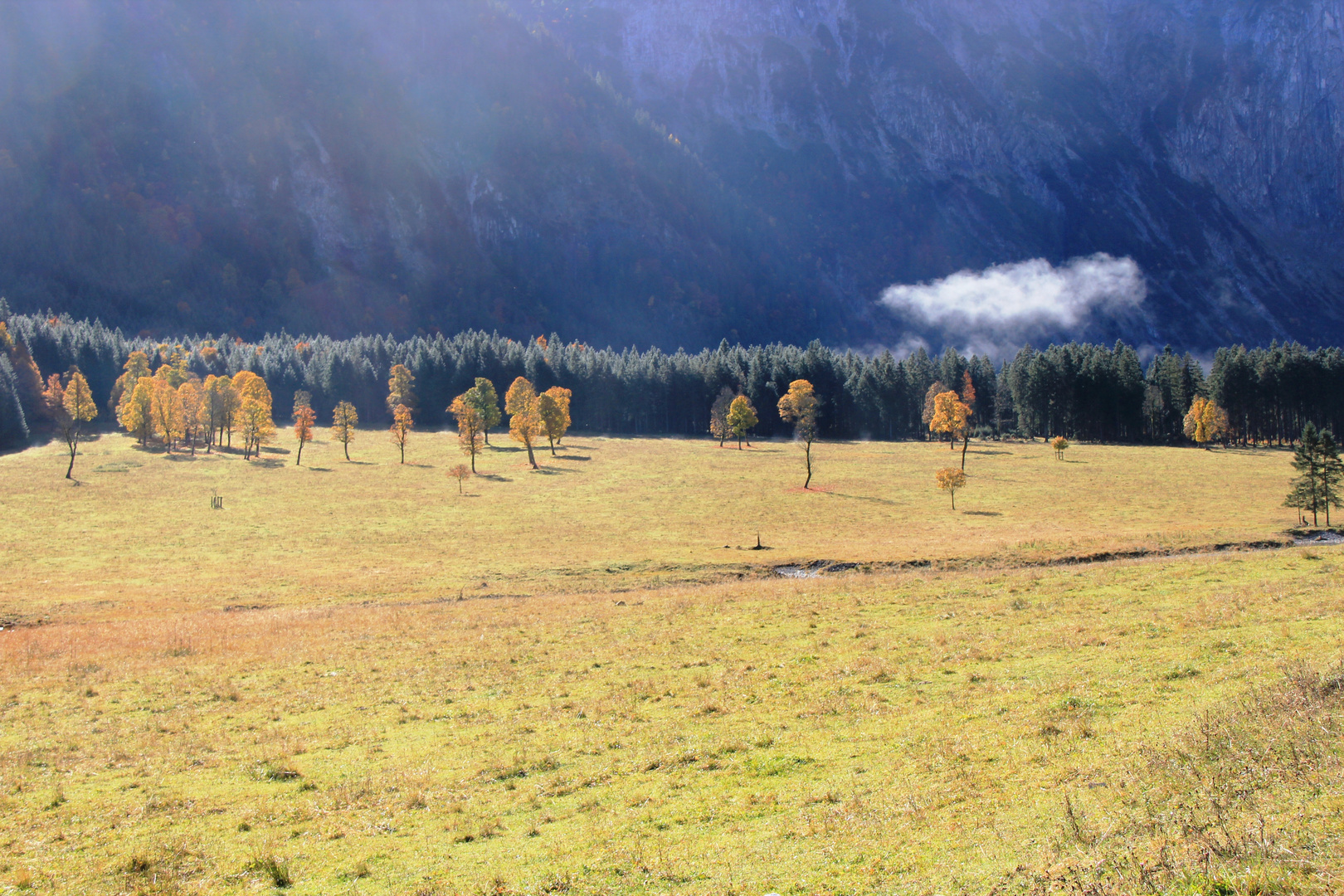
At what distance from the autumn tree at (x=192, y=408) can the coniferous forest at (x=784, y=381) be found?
3940 cm

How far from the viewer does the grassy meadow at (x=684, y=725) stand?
395 inches

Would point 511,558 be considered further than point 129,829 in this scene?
Yes

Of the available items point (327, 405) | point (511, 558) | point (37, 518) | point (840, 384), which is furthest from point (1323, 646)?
point (327, 405)

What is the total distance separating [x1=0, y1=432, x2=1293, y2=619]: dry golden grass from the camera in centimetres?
4628

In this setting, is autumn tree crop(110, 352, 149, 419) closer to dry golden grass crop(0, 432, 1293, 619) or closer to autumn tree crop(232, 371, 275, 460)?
autumn tree crop(232, 371, 275, 460)

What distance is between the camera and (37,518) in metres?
65.5

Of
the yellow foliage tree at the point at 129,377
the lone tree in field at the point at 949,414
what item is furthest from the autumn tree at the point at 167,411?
the lone tree in field at the point at 949,414

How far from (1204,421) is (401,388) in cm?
15410

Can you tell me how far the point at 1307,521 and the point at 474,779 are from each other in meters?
65.4

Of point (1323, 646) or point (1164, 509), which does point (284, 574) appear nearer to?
point (1323, 646)

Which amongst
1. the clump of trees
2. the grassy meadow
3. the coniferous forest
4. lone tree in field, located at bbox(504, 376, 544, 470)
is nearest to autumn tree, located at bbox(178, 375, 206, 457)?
the coniferous forest

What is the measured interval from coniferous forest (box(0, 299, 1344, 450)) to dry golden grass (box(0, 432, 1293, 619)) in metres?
30.6

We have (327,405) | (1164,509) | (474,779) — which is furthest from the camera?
(327,405)

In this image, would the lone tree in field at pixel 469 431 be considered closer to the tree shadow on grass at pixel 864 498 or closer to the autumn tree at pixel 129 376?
the tree shadow on grass at pixel 864 498
